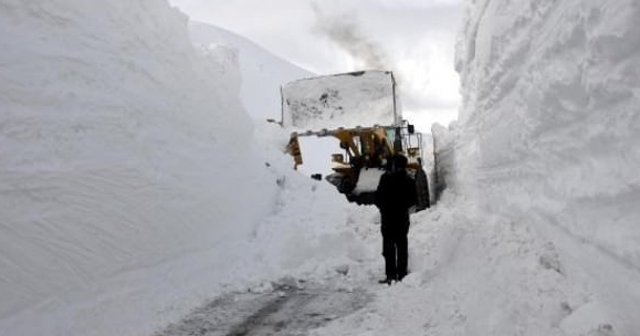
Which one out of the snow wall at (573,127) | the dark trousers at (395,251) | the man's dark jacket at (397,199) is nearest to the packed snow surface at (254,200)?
the snow wall at (573,127)

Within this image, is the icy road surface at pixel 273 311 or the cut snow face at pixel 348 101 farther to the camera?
the cut snow face at pixel 348 101

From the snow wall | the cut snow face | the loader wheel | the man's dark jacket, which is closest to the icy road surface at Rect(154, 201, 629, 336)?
the snow wall

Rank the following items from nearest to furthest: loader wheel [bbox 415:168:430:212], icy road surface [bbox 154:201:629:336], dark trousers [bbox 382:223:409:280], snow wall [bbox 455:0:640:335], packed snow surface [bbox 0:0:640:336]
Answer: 1. snow wall [bbox 455:0:640:335]
2. packed snow surface [bbox 0:0:640:336]
3. icy road surface [bbox 154:201:629:336]
4. dark trousers [bbox 382:223:409:280]
5. loader wheel [bbox 415:168:430:212]

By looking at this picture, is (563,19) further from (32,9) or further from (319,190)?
(319,190)

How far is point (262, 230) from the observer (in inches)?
367

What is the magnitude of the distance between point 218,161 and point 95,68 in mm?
2783

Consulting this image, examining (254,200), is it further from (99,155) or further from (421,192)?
(421,192)

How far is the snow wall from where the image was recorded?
2938mm

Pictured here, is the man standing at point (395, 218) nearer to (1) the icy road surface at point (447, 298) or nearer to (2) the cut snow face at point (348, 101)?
(1) the icy road surface at point (447, 298)

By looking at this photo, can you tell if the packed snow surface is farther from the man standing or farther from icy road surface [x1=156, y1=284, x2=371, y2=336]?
the man standing

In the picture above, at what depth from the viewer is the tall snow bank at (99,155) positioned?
5.12 m

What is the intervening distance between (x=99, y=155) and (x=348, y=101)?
8.79m

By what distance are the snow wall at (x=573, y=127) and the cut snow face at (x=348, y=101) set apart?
675 centimetres

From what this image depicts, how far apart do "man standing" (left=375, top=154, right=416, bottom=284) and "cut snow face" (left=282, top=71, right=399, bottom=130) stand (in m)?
7.39
